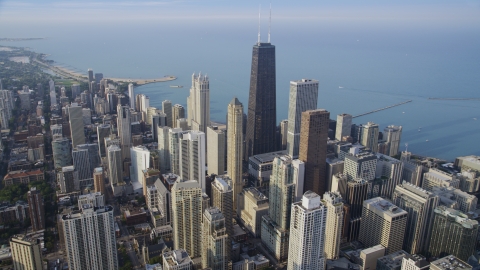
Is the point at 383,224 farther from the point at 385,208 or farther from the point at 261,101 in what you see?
the point at 261,101

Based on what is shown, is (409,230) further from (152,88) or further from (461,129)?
(152,88)

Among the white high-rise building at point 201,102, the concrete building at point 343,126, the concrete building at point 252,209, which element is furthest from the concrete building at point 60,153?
the concrete building at point 343,126

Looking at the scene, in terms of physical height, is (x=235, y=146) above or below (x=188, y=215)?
above

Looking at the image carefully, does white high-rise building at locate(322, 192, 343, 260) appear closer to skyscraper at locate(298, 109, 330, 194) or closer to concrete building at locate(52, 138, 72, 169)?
skyscraper at locate(298, 109, 330, 194)

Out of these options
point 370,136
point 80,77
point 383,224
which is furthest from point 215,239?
point 80,77

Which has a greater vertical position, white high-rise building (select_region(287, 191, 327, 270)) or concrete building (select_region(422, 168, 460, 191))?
white high-rise building (select_region(287, 191, 327, 270))

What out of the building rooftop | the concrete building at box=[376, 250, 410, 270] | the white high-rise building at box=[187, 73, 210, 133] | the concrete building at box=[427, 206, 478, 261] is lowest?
the concrete building at box=[376, 250, 410, 270]

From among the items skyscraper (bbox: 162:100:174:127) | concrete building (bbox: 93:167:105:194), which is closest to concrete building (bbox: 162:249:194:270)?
concrete building (bbox: 93:167:105:194)
